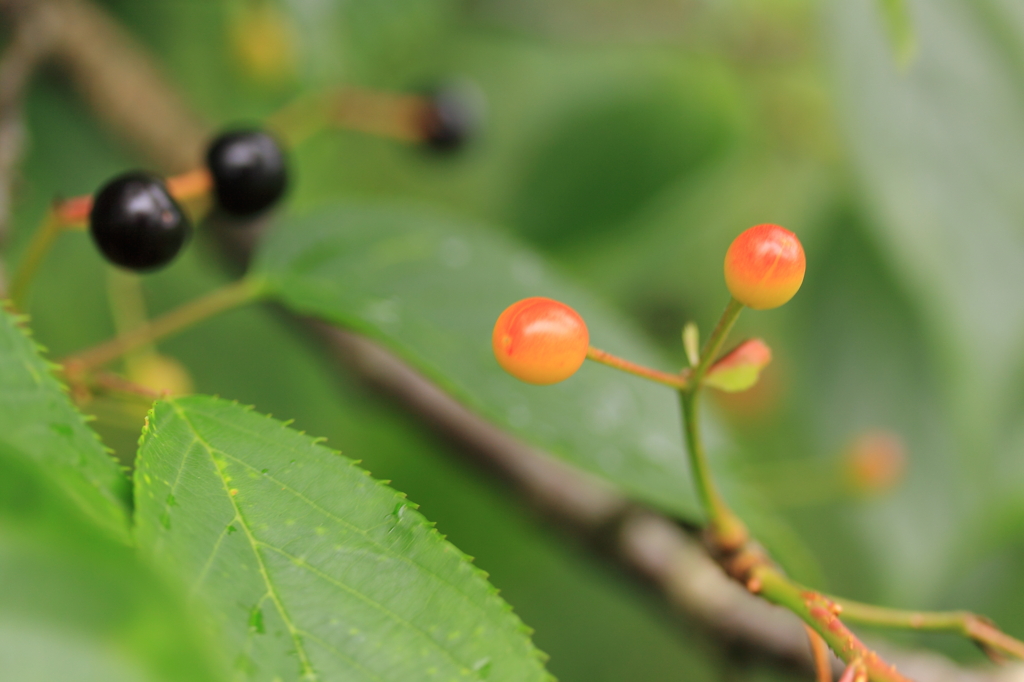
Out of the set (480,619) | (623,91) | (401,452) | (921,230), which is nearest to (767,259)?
(480,619)

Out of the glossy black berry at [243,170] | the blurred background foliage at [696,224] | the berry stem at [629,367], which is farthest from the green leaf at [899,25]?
the glossy black berry at [243,170]

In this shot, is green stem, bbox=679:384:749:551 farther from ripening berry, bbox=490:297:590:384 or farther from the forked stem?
the forked stem

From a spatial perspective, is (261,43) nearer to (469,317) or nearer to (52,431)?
(469,317)

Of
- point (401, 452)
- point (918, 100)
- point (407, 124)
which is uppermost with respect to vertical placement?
point (918, 100)

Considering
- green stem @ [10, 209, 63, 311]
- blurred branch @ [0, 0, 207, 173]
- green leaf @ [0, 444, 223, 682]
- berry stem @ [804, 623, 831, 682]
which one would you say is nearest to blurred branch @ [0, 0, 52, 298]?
green stem @ [10, 209, 63, 311]

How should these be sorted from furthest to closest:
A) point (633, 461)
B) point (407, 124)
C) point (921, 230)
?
point (407, 124)
point (921, 230)
point (633, 461)

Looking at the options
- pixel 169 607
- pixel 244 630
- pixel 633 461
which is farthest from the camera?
pixel 633 461

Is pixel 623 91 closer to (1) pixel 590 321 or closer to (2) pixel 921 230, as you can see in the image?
(2) pixel 921 230

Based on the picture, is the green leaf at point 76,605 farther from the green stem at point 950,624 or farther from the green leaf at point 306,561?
the green stem at point 950,624
